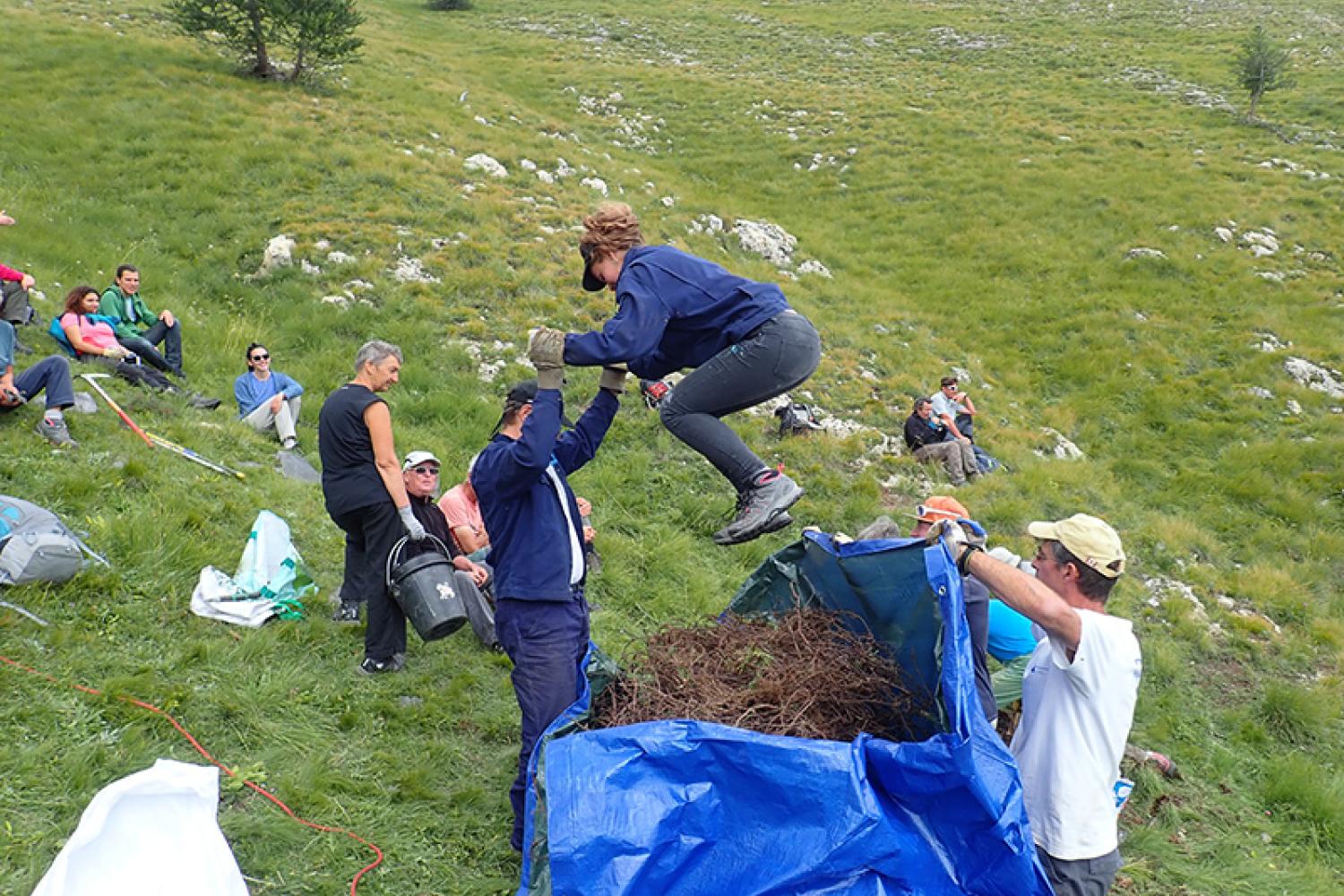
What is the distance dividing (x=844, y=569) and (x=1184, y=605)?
706 centimetres

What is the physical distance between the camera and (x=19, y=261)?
11.2 meters

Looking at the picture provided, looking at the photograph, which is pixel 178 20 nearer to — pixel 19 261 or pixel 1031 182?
pixel 19 261

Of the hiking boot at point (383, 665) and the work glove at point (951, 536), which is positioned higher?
the work glove at point (951, 536)

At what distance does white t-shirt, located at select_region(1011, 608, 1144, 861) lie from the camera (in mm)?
3172

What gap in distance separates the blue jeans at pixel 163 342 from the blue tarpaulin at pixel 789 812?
28.5ft

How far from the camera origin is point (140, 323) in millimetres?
9758

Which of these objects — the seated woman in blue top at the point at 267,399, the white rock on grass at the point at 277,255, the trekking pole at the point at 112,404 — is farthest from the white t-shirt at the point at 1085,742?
the white rock on grass at the point at 277,255

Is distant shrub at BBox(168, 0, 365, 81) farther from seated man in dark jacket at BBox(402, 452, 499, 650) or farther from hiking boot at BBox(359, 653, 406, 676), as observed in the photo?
hiking boot at BBox(359, 653, 406, 676)

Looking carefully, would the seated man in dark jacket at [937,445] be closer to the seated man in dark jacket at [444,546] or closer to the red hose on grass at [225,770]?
the seated man in dark jacket at [444,546]

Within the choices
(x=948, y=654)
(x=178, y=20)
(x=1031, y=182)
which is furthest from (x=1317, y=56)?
(x=948, y=654)

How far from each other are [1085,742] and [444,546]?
4.06 metres

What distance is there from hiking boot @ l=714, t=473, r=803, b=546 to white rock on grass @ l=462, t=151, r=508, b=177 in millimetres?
13625

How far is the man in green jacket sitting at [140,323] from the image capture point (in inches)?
372

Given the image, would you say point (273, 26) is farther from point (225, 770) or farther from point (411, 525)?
point (225, 770)
